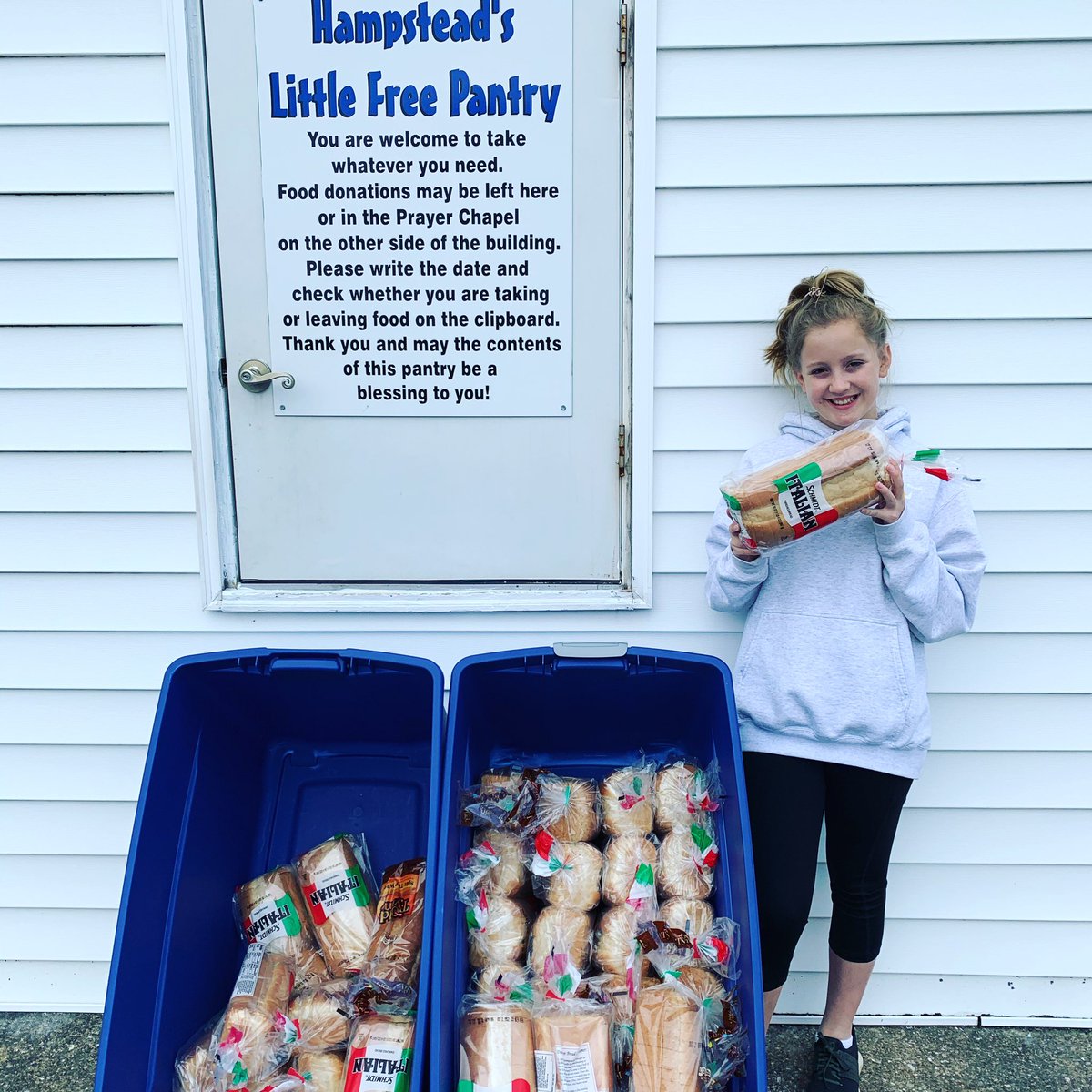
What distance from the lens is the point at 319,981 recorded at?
2020 mm

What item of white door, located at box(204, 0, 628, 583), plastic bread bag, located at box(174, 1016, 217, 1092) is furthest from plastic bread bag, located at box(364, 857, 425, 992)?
white door, located at box(204, 0, 628, 583)

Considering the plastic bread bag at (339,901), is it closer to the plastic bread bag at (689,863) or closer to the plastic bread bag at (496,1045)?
the plastic bread bag at (496,1045)

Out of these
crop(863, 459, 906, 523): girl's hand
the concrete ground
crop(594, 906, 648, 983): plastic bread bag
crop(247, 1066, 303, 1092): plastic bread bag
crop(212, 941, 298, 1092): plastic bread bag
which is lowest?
the concrete ground

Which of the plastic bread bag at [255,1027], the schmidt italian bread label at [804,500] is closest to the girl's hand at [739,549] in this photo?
the schmidt italian bread label at [804,500]

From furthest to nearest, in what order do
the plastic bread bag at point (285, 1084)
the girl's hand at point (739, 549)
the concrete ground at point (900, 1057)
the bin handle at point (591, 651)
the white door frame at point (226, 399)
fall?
the concrete ground at point (900, 1057)
the white door frame at point (226, 399)
the bin handle at point (591, 651)
the girl's hand at point (739, 549)
the plastic bread bag at point (285, 1084)

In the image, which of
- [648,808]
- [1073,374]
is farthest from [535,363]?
[1073,374]

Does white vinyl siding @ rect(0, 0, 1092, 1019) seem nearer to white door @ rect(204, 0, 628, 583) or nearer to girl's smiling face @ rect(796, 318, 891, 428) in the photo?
white door @ rect(204, 0, 628, 583)

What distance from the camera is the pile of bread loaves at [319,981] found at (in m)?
1.82

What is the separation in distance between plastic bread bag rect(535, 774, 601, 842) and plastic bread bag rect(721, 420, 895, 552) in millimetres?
787

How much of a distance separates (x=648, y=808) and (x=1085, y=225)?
1771 mm

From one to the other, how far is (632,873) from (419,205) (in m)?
1.65

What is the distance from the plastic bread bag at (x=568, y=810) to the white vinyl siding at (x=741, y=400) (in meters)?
0.42

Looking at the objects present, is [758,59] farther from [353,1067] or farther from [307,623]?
[353,1067]

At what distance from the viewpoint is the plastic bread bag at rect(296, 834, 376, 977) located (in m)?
2.03
